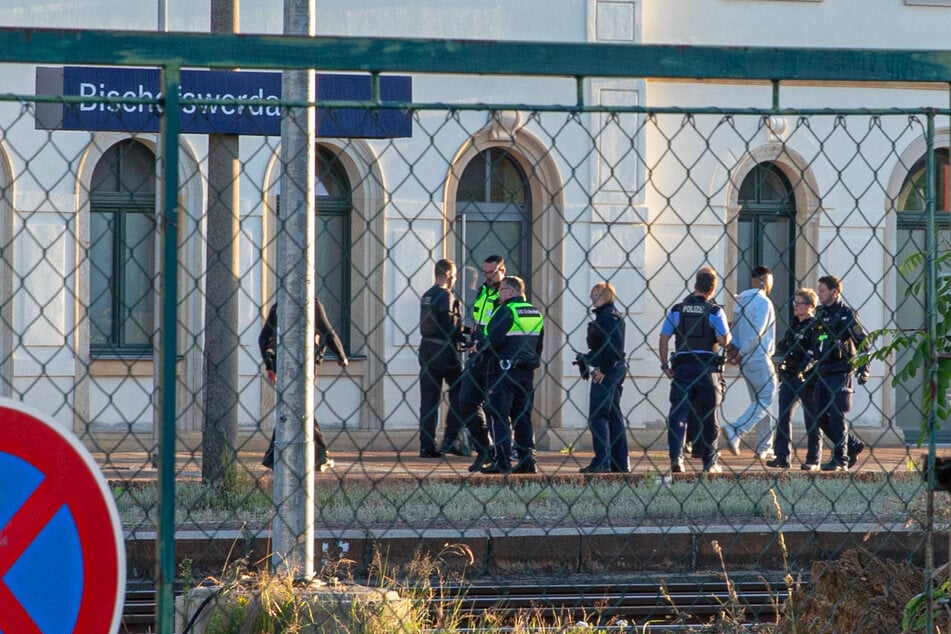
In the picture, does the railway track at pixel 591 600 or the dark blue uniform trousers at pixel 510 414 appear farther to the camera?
the dark blue uniform trousers at pixel 510 414

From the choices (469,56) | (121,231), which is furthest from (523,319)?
(469,56)

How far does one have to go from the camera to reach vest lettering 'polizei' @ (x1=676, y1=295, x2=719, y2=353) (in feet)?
36.1

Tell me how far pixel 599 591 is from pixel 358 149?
811cm

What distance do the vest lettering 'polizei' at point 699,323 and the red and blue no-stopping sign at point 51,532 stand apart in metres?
8.42

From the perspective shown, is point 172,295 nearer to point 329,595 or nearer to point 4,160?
point 329,595

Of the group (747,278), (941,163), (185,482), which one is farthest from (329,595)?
(941,163)

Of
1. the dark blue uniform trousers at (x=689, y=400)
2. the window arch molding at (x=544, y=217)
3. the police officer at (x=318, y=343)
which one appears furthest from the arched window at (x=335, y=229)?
the dark blue uniform trousers at (x=689, y=400)

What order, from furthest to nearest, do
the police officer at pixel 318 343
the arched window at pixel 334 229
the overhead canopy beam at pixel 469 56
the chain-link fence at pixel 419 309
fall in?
the arched window at pixel 334 229 → the police officer at pixel 318 343 → the chain-link fence at pixel 419 309 → the overhead canopy beam at pixel 469 56

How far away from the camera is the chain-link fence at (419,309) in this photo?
7754 millimetres

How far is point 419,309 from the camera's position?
1209 centimetres

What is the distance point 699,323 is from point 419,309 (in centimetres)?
263

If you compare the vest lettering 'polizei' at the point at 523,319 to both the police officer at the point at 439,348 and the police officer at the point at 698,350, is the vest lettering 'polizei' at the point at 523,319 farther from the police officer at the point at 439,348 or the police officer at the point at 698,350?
the police officer at the point at 698,350

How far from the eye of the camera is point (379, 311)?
1473cm

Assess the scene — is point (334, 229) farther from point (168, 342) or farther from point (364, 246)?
point (168, 342)
